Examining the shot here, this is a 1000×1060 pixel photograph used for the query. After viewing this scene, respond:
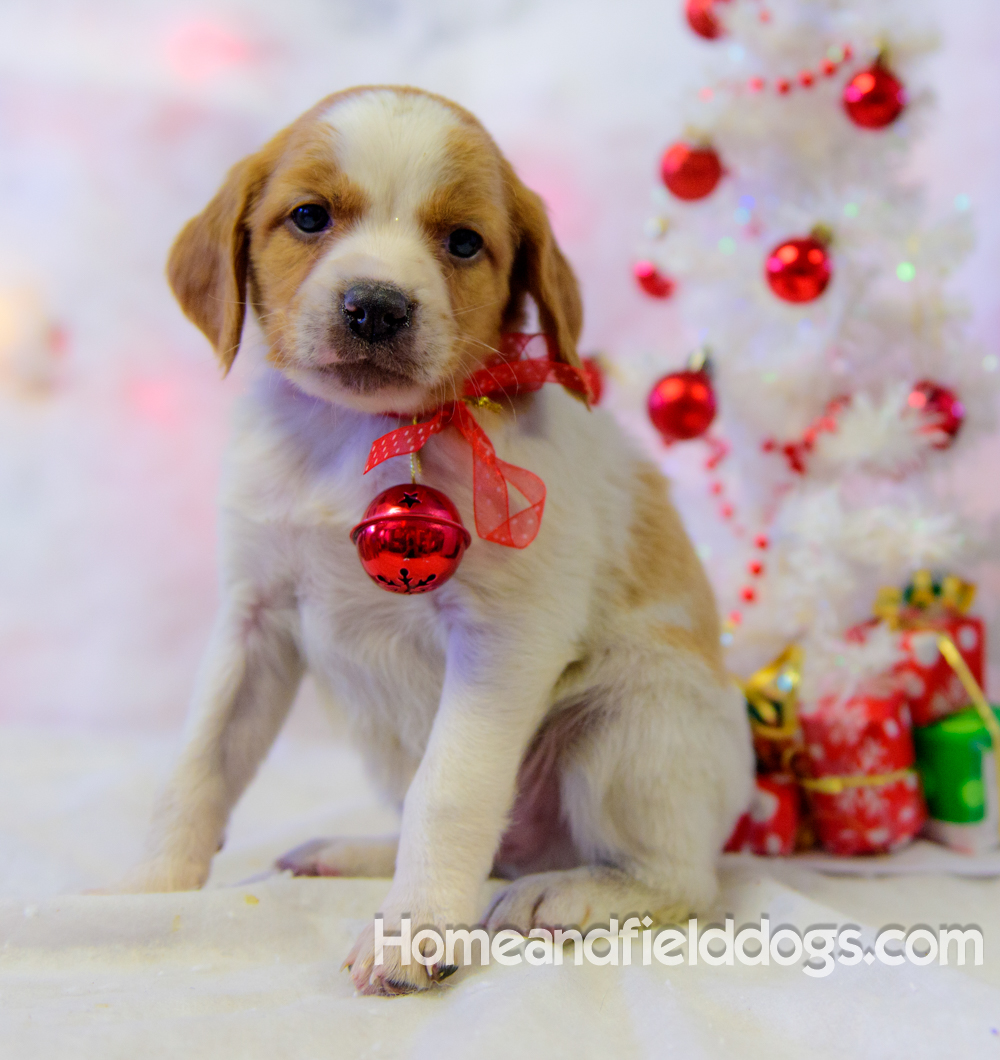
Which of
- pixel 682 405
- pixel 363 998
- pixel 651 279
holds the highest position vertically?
pixel 651 279

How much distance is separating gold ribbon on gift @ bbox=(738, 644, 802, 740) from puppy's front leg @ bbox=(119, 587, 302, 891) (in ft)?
4.05

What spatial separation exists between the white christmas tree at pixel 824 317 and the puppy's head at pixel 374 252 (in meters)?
1.10

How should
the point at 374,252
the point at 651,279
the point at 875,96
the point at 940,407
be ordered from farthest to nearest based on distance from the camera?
1. the point at 651,279
2. the point at 940,407
3. the point at 875,96
4. the point at 374,252

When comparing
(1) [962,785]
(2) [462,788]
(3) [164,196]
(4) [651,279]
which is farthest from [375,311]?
(3) [164,196]

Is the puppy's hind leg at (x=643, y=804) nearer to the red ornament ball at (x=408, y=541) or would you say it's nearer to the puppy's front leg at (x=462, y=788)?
the puppy's front leg at (x=462, y=788)

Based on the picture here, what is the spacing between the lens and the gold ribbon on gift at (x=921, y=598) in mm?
2693

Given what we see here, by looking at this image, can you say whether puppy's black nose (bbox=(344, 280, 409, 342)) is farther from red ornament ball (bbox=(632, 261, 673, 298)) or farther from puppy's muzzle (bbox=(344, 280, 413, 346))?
red ornament ball (bbox=(632, 261, 673, 298))

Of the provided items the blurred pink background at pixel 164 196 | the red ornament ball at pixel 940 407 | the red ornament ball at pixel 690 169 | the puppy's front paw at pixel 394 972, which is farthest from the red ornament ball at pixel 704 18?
the puppy's front paw at pixel 394 972

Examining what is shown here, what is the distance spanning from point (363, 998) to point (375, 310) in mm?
998

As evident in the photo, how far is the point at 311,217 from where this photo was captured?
5.46 feet

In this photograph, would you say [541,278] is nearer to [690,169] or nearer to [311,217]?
[311,217]

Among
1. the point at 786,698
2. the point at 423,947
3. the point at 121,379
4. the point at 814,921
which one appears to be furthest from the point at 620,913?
the point at 121,379

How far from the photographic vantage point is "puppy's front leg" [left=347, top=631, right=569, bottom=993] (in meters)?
1.51

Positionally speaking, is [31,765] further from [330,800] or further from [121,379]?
[121,379]
